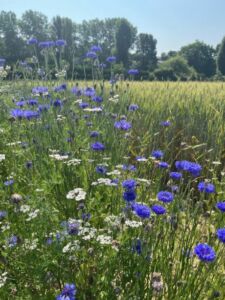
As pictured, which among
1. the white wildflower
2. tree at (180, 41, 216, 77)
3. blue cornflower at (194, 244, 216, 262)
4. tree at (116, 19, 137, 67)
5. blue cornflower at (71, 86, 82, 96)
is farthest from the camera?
tree at (180, 41, 216, 77)

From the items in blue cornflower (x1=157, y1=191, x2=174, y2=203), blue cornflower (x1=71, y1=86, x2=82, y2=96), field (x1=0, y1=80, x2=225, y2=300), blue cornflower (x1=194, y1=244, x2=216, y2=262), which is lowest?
field (x1=0, y1=80, x2=225, y2=300)

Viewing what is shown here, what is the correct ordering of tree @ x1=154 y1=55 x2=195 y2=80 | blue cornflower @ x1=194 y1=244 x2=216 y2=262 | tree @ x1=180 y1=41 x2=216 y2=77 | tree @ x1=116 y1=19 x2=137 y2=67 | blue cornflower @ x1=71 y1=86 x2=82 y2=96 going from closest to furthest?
1. blue cornflower @ x1=194 y1=244 x2=216 y2=262
2. blue cornflower @ x1=71 y1=86 x2=82 y2=96
3. tree @ x1=154 y1=55 x2=195 y2=80
4. tree @ x1=116 y1=19 x2=137 y2=67
5. tree @ x1=180 y1=41 x2=216 y2=77

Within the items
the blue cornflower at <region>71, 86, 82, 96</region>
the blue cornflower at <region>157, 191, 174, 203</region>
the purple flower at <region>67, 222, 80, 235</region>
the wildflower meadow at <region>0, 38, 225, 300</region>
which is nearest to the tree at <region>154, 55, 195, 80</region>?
the blue cornflower at <region>71, 86, 82, 96</region>

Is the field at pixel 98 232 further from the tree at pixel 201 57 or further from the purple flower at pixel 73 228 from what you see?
the tree at pixel 201 57

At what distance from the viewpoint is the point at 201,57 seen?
6638cm

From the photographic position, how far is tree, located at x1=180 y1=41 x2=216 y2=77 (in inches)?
2534

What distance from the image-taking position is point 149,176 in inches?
122

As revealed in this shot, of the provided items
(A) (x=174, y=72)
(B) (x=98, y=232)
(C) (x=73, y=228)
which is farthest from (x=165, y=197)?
(A) (x=174, y=72)

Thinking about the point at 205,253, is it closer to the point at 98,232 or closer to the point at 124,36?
the point at 98,232

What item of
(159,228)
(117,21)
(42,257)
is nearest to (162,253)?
(159,228)

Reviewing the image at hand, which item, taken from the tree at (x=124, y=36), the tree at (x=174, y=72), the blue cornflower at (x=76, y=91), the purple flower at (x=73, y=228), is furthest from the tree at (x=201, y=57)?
the purple flower at (x=73, y=228)

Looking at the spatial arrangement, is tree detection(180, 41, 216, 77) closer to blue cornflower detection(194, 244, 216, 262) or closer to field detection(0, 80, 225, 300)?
field detection(0, 80, 225, 300)

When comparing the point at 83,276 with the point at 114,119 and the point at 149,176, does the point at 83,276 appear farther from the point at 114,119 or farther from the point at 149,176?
the point at 114,119

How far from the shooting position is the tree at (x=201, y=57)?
2534 inches
